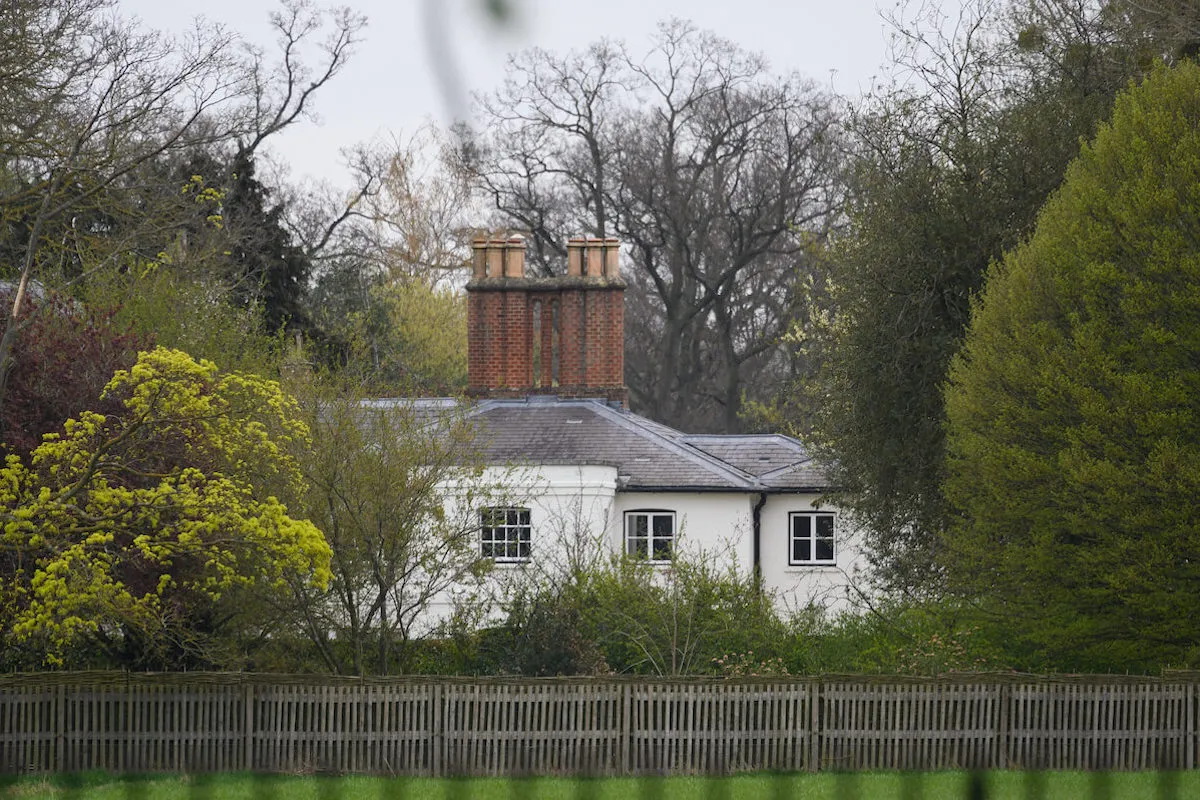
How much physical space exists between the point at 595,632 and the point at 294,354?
35.9ft

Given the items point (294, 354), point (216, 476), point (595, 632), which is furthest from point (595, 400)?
point (216, 476)

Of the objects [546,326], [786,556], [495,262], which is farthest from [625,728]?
[495,262]

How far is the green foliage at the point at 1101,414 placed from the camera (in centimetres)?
1761

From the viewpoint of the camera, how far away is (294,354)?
2848 cm

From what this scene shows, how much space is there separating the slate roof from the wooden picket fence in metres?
9.59

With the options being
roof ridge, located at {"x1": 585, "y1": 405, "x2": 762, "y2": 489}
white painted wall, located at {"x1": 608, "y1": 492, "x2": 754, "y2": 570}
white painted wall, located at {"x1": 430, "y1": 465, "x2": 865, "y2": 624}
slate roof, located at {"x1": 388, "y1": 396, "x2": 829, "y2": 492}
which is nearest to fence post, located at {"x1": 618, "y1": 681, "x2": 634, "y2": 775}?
white painted wall, located at {"x1": 430, "y1": 465, "x2": 865, "y2": 624}

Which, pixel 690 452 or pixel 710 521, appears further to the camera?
pixel 690 452

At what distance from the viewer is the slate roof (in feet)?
94.3

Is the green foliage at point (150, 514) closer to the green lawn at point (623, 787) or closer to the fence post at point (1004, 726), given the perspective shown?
the green lawn at point (623, 787)

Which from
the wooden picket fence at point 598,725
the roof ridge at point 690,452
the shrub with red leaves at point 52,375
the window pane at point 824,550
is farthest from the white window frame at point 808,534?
the shrub with red leaves at point 52,375

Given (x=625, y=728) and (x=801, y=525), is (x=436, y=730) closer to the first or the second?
(x=625, y=728)

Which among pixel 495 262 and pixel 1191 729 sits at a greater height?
pixel 495 262

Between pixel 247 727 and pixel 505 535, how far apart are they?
9.39 m

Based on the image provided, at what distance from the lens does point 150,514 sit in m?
14.2
